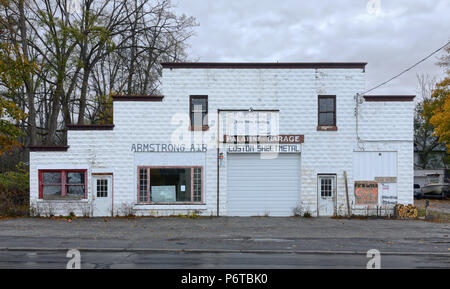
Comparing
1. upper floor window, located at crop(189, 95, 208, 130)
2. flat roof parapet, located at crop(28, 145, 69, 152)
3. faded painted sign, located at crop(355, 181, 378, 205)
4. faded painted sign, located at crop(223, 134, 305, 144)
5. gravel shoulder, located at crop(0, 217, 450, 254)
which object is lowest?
gravel shoulder, located at crop(0, 217, 450, 254)

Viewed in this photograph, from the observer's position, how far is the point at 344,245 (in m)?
12.9

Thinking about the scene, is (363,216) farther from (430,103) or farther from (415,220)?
(430,103)

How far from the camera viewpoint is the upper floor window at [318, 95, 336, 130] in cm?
2027

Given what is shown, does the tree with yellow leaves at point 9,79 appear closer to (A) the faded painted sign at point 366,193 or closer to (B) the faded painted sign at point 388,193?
(A) the faded painted sign at point 366,193

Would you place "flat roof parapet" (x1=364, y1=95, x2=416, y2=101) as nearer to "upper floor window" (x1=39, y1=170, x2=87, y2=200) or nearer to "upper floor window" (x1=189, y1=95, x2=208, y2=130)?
"upper floor window" (x1=189, y1=95, x2=208, y2=130)

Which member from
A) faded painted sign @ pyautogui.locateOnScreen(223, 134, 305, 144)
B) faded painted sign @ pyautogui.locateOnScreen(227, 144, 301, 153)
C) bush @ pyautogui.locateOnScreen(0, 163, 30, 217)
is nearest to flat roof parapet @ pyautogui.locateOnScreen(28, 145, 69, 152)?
bush @ pyautogui.locateOnScreen(0, 163, 30, 217)

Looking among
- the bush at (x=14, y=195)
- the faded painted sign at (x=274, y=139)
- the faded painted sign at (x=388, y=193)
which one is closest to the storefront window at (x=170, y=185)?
the faded painted sign at (x=274, y=139)

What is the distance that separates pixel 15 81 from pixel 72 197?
312 inches

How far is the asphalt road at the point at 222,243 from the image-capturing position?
34.4 ft

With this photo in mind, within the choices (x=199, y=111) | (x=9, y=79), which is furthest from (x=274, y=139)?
(x=9, y=79)

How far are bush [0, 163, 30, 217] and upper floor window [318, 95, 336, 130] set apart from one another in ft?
50.9

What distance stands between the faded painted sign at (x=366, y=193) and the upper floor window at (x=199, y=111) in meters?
8.30

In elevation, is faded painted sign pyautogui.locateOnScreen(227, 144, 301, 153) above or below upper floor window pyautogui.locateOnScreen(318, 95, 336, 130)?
below
